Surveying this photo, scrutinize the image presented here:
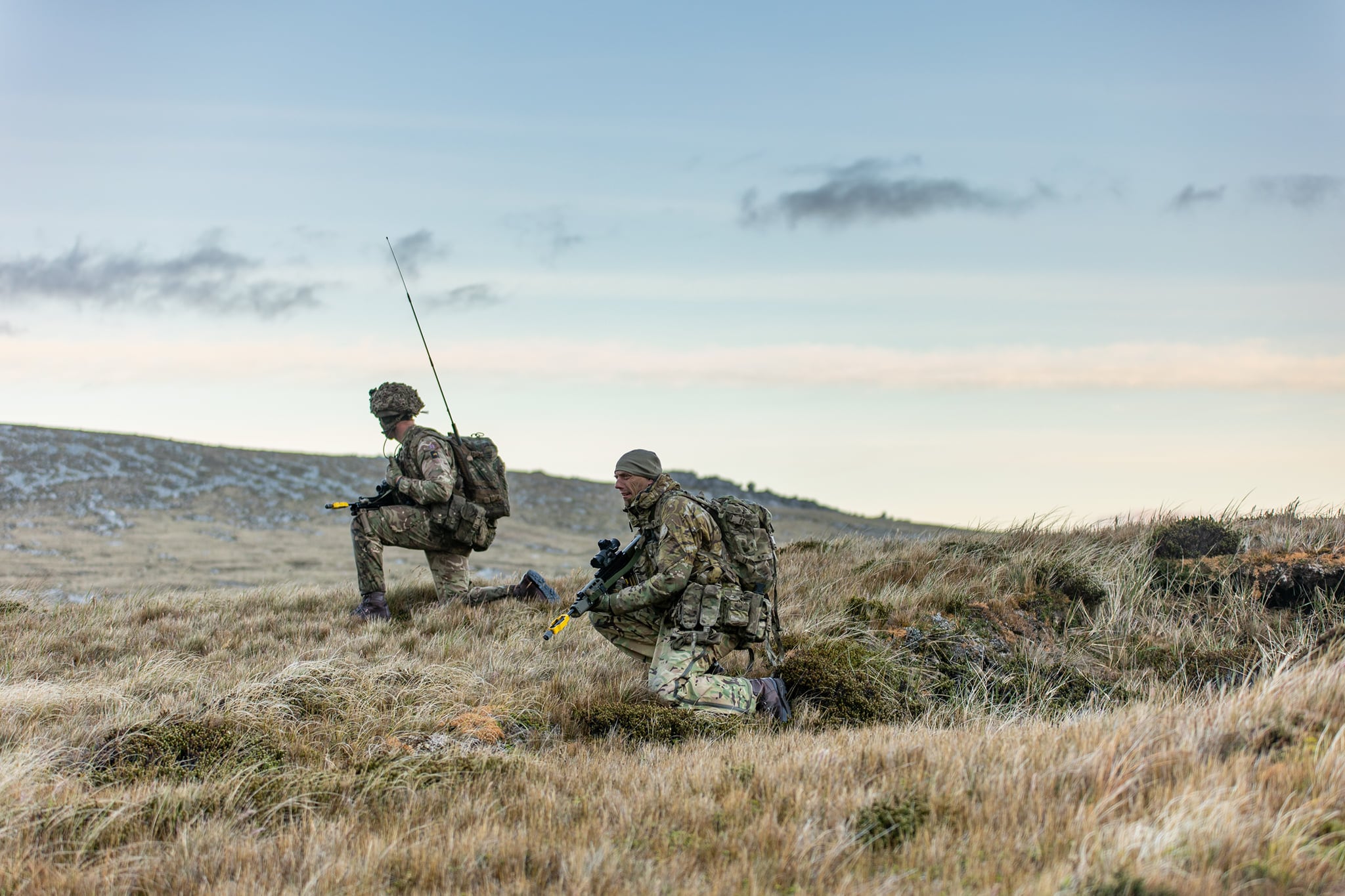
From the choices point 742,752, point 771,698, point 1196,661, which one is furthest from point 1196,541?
point 742,752

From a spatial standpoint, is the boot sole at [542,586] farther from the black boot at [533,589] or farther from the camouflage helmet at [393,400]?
the camouflage helmet at [393,400]

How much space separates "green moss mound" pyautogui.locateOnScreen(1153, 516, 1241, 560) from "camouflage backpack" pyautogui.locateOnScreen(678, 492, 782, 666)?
6.11 metres

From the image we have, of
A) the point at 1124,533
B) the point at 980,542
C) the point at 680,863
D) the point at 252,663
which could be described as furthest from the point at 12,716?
the point at 1124,533

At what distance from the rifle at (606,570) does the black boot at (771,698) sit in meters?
1.37

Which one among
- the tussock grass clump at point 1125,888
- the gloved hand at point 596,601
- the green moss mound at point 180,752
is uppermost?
the gloved hand at point 596,601

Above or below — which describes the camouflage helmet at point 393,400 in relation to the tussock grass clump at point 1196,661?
above

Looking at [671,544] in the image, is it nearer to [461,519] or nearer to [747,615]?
[747,615]

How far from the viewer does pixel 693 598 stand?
7.36 meters

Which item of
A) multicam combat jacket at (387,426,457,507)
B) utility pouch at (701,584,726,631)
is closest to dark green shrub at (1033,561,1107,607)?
utility pouch at (701,584,726,631)

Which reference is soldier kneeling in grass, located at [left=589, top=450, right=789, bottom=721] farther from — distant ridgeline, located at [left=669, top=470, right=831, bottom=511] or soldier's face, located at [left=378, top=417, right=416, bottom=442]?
distant ridgeline, located at [left=669, top=470, right=831, bottom=511]

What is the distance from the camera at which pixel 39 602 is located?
42.9 feet

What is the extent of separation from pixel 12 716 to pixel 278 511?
26.8 m

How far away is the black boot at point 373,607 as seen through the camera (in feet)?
37.8

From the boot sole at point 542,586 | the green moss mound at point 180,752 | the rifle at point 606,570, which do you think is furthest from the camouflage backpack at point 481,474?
the green moss mound at point 180,752
